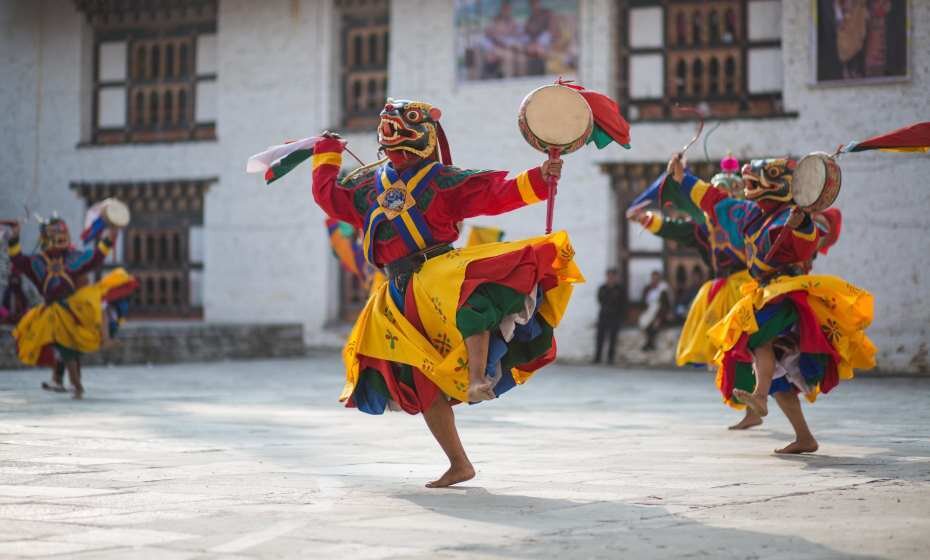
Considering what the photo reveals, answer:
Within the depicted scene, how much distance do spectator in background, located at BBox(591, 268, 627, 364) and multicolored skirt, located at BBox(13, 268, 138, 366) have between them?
7.91m

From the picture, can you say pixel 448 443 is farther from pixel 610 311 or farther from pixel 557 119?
pixel 610 311

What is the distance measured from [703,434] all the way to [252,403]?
4.23m

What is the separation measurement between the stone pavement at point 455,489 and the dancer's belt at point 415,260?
2.99ft

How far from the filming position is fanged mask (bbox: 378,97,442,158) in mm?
6336

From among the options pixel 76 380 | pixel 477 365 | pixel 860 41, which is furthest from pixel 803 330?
pixel 860 41

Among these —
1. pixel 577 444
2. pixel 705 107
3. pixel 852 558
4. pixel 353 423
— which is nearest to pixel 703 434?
pixel 577 444

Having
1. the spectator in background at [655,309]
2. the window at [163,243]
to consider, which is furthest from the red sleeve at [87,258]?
the window at [163,243]

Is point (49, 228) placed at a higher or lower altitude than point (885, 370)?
higher

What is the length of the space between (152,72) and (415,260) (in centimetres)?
1774

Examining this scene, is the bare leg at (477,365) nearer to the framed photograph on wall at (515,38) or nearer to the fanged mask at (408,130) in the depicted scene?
the fanged mask at (408,130)

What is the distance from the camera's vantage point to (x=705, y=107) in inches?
739

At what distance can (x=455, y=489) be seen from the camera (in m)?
5.98

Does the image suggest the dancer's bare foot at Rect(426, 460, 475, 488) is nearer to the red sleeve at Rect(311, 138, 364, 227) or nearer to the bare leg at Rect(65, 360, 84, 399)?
the red sleeve at Rect(311, 138, 364, 227)

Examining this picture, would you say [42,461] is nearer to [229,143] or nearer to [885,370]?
[885,370]
